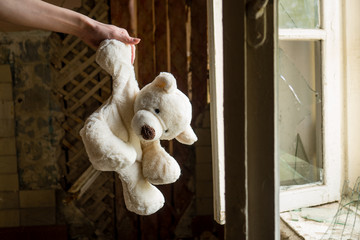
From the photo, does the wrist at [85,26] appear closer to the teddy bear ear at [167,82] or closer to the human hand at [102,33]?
the human hand at [102,33]

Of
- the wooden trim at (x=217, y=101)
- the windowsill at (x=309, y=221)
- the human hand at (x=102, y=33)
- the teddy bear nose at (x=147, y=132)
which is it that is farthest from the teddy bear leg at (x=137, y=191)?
the windowsill at (x=309, y=221)

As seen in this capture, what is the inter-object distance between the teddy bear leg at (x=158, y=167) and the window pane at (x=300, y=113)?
72 cm

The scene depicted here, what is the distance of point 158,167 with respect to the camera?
2.06ft

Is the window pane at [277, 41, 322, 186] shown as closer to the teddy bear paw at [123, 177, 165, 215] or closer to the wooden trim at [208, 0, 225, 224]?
the wooden trim at [208, 0, 225, 224]

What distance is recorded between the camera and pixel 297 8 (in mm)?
1247

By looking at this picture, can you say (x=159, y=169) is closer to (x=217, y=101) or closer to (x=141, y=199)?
(x=141, y=199)

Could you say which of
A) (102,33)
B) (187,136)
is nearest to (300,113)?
(187,136)

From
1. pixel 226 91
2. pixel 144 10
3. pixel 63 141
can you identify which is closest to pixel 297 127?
pixel 226 91

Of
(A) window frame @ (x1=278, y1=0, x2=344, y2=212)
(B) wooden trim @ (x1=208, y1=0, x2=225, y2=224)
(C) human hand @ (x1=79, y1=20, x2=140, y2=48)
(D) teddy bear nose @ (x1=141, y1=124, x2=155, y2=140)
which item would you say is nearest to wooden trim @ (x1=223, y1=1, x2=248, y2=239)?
(D) teddy bear nose @ (x1=141, y1=124, x2=155, y2=140)

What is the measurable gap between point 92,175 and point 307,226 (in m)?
1.31

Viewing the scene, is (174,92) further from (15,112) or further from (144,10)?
(15,112)

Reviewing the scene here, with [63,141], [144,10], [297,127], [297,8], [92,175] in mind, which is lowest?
[92,175]

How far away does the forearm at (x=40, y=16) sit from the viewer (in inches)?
23.4

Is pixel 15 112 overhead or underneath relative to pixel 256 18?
underneath
